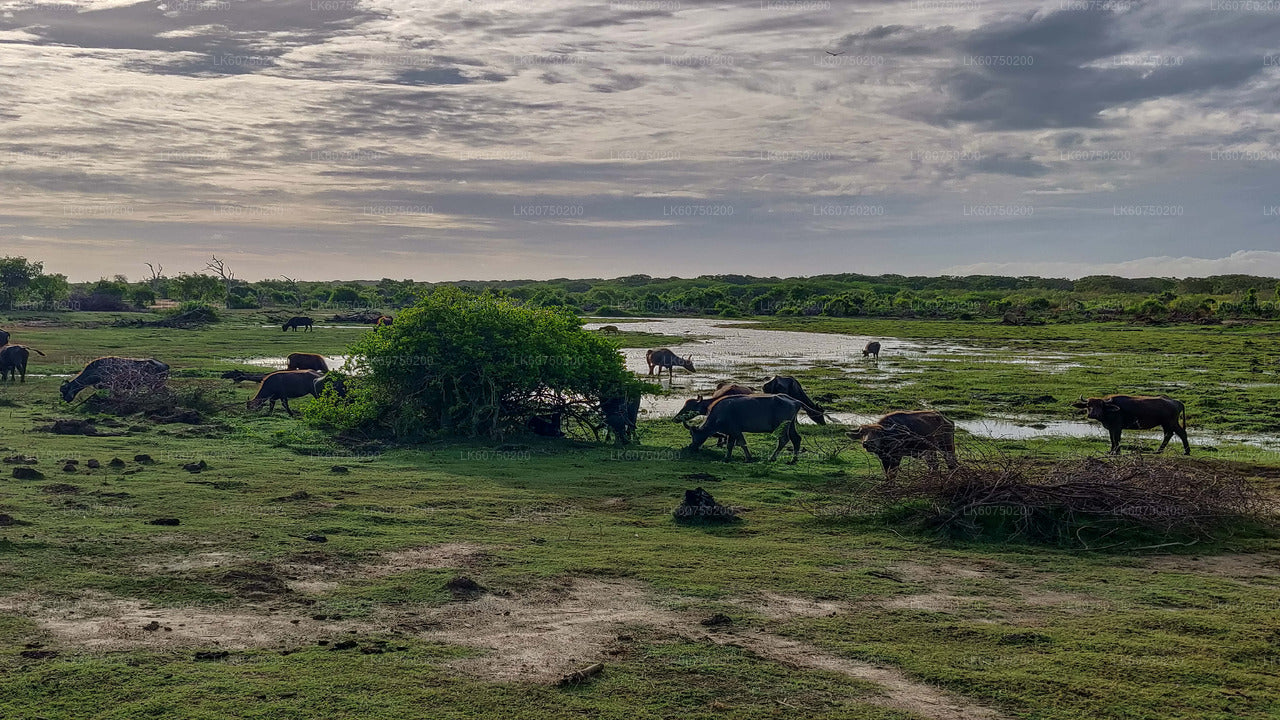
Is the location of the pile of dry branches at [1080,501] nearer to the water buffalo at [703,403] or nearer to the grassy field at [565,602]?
the grassy field at [565,602]

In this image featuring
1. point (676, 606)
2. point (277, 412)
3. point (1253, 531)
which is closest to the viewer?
point (676, 606)

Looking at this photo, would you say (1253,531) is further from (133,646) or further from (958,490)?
(133,646)

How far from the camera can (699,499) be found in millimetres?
12039

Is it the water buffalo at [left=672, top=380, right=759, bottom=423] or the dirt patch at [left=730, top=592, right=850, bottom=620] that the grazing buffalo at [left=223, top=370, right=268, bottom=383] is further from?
the dirt patch at [left=730, top=592, right=850, bottom=620]

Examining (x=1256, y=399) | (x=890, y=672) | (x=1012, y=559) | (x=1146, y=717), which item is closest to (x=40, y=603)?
(x=890, y=672)

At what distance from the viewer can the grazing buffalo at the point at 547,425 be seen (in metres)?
19.8

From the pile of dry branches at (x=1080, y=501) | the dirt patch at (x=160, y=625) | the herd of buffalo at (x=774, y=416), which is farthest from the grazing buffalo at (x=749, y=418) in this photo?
the dirt patch at (x=160, y=625)

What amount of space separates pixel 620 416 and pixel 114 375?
1305 centimetres

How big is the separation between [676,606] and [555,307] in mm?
13629

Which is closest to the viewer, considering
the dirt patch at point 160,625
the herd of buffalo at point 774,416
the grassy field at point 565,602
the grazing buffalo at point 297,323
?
the grassy field at point 565,602

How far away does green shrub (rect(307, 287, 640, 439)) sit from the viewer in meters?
19.1

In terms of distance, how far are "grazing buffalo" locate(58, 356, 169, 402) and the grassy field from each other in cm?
693

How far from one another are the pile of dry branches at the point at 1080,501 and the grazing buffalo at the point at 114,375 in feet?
62.5

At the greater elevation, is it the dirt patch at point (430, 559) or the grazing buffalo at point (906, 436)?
the grazing buffalo at point (906, 436)
